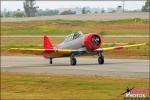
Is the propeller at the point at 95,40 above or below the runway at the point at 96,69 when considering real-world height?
above

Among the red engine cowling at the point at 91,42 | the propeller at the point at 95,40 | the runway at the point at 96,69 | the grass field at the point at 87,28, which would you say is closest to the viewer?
the runway at the point at 96,69

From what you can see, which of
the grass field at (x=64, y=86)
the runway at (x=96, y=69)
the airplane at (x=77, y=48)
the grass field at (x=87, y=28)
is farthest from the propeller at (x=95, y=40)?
the grass field at (x=87, y=28)

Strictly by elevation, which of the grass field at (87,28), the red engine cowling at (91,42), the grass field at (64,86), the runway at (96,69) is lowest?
the grass field at (87,28)

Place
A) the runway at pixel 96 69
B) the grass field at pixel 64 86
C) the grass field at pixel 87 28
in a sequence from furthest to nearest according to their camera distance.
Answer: the grass field at pixel 87 28
the runway at pixel 96 69
the grass field at pixel 64 86

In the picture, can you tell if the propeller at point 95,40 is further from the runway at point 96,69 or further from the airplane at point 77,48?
the runway at point 96,69

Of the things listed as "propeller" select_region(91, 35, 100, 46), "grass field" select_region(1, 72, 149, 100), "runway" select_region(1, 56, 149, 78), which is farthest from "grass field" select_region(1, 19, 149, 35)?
"grass field" select_region(1, 72, 149, 100)

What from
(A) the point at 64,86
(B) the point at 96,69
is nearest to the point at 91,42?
(B) the point at 96,69

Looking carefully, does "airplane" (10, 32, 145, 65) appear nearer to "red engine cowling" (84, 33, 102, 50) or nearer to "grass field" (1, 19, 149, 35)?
"red engine cowling" (84, 33, 102, 50)

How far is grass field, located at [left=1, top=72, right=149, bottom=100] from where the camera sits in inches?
739

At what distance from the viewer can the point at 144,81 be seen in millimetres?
22984

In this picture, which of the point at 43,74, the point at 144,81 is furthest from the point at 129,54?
the point at 144,81

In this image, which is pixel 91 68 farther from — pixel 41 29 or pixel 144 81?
pixel 41 29

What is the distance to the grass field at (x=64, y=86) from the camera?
1877cm

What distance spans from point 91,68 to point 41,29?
2222 inches
